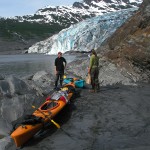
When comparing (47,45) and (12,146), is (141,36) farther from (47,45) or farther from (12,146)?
(47,45)

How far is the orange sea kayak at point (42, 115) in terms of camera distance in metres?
8.88

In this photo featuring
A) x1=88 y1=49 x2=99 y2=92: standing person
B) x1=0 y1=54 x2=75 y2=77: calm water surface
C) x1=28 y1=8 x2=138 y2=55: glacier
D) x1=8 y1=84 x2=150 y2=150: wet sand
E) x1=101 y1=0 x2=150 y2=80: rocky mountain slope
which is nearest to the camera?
x1=8 y1=84 x2=150 y2=150: wet sand

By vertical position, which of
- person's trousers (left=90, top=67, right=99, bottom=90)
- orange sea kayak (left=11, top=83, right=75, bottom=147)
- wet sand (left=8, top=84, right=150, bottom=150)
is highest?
person's trousers (left=90, top=67, right=99, bottom=90)

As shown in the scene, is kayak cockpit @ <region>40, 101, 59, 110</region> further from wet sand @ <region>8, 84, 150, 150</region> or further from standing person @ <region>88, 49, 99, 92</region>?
standing person @ <region>88, 49, 99, 92</region>

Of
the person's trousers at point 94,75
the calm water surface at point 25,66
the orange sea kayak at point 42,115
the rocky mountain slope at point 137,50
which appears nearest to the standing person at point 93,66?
the person's trousers at point 94,75

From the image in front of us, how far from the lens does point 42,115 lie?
33.9 ft

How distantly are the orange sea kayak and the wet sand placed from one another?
0.28 meters

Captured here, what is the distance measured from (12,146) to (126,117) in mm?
4325

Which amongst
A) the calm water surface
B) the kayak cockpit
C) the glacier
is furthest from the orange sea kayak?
the glacier

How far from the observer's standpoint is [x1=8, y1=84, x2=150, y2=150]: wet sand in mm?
8805

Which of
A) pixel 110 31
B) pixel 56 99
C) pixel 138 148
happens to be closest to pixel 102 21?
pixel 110 31

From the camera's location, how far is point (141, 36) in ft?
65.5

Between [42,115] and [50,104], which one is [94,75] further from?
[42,115]

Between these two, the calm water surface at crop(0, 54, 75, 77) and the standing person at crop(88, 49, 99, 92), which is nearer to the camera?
the standing person at crop(88, 49, 99, 92)
